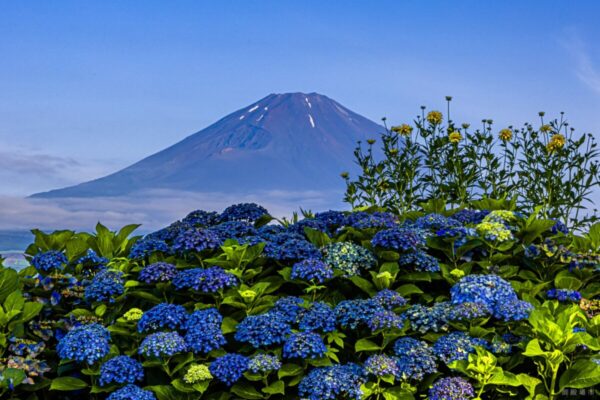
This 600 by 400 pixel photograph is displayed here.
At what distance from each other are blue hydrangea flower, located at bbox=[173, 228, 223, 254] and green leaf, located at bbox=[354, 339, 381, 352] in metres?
1.89

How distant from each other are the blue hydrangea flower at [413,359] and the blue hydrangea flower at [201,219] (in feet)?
Answer: 11.3

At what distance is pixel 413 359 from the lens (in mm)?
6188

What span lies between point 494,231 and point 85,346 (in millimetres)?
4321

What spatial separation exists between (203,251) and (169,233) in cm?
98

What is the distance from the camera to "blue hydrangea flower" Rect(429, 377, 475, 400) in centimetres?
598

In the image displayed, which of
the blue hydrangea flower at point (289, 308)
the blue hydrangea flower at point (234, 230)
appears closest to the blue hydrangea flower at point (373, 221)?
the blue hydrangea flower at point (234, 230)

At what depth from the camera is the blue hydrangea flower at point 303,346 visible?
5.98 metres

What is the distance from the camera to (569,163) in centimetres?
1241

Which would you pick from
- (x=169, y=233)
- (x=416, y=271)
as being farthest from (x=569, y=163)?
(x=169, y=233)

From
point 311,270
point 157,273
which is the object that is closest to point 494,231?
point 311,270

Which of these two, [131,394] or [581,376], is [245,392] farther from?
[581,376]

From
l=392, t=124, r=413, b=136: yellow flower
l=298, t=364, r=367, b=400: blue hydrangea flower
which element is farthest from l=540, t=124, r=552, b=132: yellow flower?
l=298, t=364, r=367, b=400: blue hydrangea flower

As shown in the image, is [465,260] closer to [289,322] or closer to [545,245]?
[545,245]

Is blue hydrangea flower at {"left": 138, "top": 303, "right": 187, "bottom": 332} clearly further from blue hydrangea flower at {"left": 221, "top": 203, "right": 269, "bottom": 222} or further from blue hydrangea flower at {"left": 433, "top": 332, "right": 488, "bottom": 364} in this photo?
blue hydrangea flower at {"left": 221, "top": 203, "right": 269, "bottom": 222}
